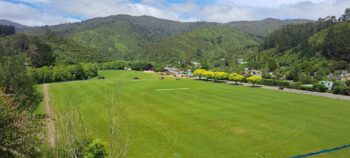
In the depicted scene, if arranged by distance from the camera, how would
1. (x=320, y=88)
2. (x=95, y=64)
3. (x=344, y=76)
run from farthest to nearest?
(x=95, y=64), (x=344, y=76), (x=320, y=88)

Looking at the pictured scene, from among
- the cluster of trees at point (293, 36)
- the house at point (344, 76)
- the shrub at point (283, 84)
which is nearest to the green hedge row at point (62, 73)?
the shrub at point (283, 84)

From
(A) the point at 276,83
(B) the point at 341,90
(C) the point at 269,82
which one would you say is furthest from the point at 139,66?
(B) the point at 341,90

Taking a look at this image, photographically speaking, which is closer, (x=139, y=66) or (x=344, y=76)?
(x=344, y=76)

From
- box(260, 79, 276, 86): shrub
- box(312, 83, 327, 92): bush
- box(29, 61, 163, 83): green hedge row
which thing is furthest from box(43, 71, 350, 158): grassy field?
box(29, 61, 163, 83): green hedge row

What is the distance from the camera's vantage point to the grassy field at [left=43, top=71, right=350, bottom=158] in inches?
1237

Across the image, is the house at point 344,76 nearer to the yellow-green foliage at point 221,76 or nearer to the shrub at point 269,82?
the shrub at point 269,82

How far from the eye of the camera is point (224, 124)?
41812mm

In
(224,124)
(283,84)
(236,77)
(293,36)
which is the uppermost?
(293,36)

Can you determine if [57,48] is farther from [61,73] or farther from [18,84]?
[18,84]

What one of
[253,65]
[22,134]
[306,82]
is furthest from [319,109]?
[253,65]

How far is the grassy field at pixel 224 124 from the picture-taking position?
103ft

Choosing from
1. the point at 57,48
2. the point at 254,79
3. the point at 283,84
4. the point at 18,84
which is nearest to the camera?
the point at 18,84

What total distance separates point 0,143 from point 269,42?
625 ft

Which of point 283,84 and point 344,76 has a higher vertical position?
point 344,76
